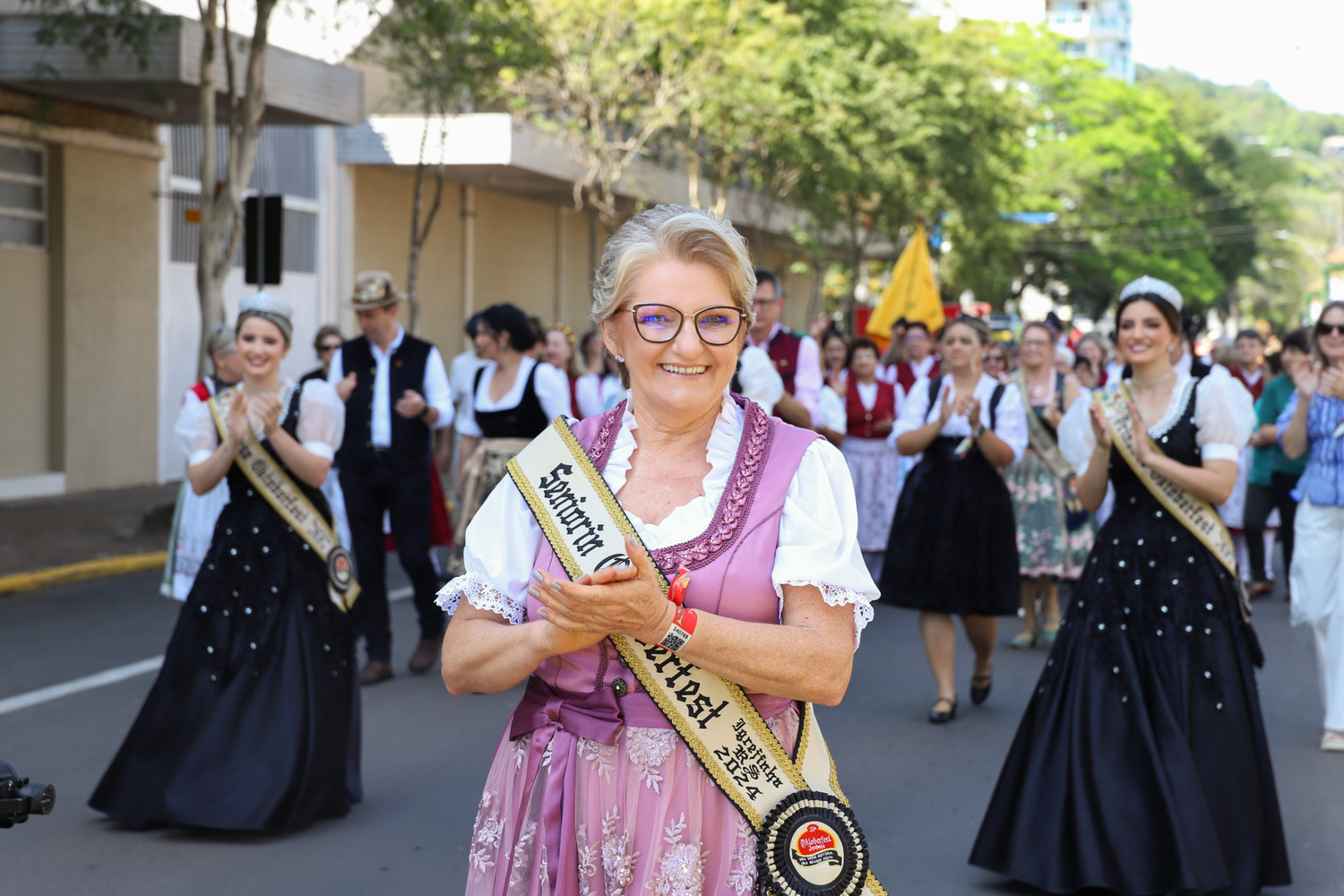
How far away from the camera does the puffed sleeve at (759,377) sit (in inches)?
304

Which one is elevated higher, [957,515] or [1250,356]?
[1250,356]

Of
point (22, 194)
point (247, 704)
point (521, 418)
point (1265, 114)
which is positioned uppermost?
point (1265, 114)

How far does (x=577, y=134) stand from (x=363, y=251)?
147 inches

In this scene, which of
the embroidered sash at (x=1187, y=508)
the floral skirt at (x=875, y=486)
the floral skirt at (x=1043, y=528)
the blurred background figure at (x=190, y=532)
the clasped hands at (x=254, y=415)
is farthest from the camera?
the floral skirt at (x=875, y=486)

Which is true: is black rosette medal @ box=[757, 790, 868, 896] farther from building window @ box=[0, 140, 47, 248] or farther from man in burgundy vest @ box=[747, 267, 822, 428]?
building window @ box=[0, 140, 47, 248]

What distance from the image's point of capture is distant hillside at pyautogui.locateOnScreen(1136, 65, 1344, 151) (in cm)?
13950

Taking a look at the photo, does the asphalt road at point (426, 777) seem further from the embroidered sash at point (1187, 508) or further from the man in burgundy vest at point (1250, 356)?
the man in burgundy vest at point (1250, 356)

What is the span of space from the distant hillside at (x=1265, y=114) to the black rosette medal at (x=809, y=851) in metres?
126

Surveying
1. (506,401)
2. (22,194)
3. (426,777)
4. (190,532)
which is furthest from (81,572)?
(426,777)

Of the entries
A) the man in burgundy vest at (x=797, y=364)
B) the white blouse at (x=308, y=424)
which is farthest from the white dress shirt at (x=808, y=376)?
the white blouse at (x=308, y=424)

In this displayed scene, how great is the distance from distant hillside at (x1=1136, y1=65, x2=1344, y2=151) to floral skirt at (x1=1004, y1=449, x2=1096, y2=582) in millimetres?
117953

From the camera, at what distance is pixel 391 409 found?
799 centimetres

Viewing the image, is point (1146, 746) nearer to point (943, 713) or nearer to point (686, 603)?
point (943, 713)

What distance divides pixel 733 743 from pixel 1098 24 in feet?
479
